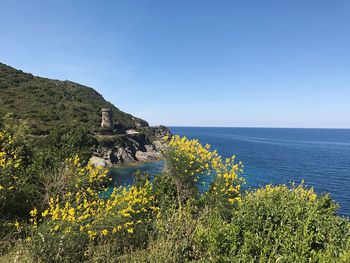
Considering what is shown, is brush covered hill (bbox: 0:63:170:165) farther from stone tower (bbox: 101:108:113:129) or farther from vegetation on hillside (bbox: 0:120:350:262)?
vegetation on hillside (bbox: 0:120:350:262)

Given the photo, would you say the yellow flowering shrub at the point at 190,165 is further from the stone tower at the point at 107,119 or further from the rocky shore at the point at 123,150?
the stone tower at the point at 107,119

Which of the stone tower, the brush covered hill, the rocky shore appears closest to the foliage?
the rocky shore

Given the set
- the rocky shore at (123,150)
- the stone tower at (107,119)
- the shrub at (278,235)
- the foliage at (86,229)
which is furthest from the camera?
the stone tower at (107,119)

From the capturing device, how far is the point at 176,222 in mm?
8688

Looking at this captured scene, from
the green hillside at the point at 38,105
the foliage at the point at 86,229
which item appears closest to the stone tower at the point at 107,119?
the green hillside at the point at 38,105

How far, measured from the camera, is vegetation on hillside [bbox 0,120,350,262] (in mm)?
6133

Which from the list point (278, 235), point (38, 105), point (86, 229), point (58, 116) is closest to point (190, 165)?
point (86, 229)

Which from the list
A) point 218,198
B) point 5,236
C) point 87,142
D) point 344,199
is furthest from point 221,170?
point 344,199

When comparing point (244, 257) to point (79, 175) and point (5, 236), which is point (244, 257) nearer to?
point (79, 175)

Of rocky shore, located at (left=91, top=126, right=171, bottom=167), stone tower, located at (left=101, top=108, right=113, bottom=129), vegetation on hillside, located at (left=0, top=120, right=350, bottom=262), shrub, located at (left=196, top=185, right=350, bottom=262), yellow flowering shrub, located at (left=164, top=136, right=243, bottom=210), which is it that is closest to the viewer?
shrub, located at (left=196, top=185, right=350, bottom=262)

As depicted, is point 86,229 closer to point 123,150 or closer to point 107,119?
point 123,150

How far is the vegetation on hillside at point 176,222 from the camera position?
6.13 meters

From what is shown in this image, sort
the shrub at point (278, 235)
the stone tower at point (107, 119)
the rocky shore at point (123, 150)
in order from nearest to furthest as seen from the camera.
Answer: the shrub at point (278, 235)
the rocky shore at point (123, 150)
the stone tower at point (107, 119)

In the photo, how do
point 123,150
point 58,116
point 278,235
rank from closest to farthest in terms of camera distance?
point 278,235 → point 123,150 → point 58,116
